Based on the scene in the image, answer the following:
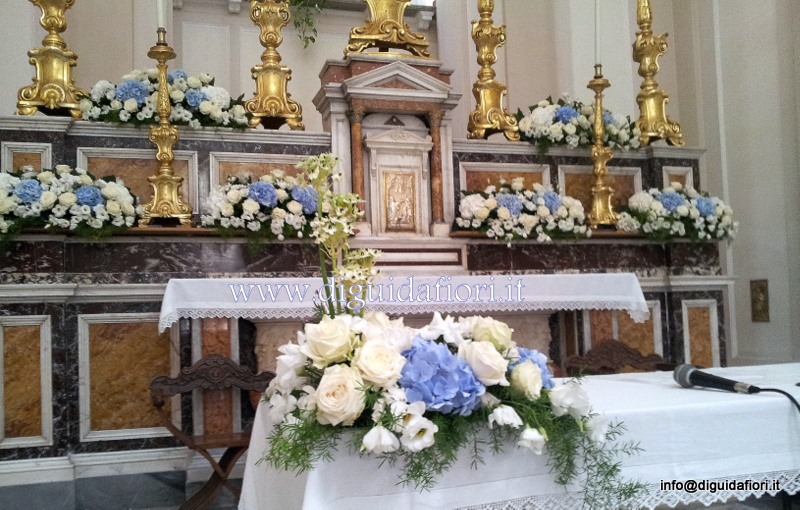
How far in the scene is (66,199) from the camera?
4.43 metres

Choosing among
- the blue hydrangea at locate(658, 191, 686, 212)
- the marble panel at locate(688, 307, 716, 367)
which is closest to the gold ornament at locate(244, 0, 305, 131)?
the blue hydrangea at locate(658, 191, 686, 212)

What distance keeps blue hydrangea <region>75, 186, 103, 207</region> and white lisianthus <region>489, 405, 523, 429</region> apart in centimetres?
368

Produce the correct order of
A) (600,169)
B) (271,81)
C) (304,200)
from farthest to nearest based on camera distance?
(600,169), (271,81), (304,200)

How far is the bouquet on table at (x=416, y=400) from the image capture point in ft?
5.22

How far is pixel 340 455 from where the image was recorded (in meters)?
1.67

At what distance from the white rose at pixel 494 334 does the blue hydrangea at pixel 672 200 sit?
14.6 feet

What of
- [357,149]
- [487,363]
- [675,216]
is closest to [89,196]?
[357,149]

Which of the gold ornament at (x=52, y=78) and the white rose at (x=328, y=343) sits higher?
the gold ornament at (x=52, y=78)

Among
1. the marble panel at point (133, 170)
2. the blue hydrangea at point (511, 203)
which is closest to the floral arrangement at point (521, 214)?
the blue hydrangea at point (511, 203)

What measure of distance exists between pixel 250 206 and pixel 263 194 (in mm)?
148

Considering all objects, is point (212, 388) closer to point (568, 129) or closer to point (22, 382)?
point (22, 382)

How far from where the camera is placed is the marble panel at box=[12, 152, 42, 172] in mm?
4887

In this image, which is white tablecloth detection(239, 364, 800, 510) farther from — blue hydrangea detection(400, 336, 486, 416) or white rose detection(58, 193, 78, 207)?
white rose detection(58, 193, 78, 207)

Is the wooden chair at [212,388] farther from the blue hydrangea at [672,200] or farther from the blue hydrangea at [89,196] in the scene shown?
the blue hydrangea at [672,200]
